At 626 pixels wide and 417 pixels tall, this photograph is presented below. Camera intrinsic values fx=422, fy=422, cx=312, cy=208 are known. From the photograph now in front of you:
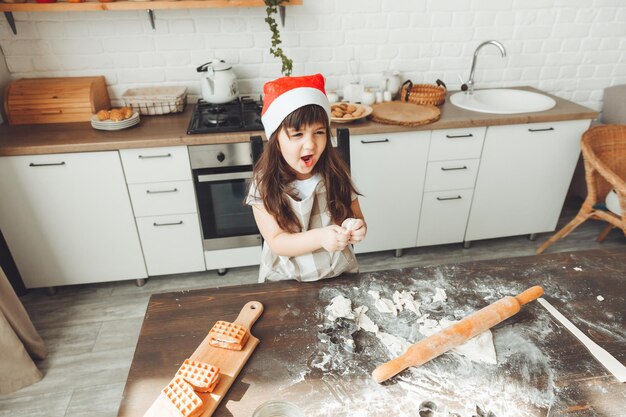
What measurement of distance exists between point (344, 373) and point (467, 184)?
1854 mm

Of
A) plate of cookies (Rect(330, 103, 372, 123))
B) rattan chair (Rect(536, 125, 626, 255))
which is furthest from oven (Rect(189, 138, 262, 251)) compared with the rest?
rattan chair (Rect(536, 125, 626, 255))

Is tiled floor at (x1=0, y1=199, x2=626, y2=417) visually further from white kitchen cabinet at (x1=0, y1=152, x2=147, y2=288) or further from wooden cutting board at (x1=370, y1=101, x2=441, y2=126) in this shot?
wooden cutting board at (x1=370, y1=101, x2=441, y2=126)

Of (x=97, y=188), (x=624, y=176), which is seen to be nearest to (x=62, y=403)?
(x=97, y=188)

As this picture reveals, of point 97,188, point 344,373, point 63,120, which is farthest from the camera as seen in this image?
point 63,120

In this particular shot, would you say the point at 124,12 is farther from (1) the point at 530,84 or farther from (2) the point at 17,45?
(1) the point at 530,84

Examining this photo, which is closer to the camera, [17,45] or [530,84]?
[17,45]

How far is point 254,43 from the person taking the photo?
8.11ft

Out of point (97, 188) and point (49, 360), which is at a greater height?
point (97, 188)

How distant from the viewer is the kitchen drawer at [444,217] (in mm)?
2510

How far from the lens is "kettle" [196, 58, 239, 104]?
228 centimetres

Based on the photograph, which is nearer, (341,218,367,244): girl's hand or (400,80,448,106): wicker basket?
(341,218,367,244): girl's hand

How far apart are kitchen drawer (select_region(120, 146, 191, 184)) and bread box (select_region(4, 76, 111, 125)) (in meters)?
0.44

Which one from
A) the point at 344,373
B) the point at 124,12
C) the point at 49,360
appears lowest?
the point at 49,360

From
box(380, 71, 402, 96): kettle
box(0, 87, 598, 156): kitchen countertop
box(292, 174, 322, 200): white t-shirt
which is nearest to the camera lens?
box(292, 174, 322, 200): white t-shirt
